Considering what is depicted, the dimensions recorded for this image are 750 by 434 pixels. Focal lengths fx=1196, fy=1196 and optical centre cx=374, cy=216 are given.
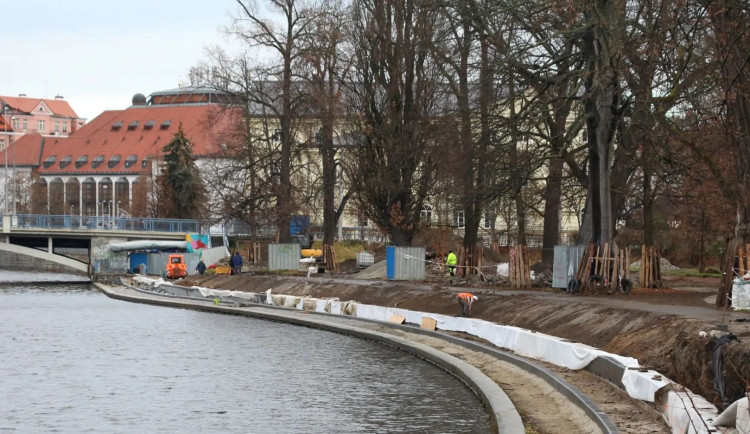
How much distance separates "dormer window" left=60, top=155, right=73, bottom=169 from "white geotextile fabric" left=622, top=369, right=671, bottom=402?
481ft

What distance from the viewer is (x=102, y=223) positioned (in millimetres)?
92812

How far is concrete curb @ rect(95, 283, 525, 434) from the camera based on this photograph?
16891 millimetres

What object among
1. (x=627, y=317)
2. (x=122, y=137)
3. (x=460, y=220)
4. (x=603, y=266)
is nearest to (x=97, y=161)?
(x=122, y=137)

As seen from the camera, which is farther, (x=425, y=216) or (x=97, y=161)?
(x=97, y=161)

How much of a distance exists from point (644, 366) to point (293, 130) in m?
47.4

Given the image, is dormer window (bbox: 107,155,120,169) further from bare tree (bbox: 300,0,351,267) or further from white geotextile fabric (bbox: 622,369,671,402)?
white geotextile fabric (bbox: 622,369,671,402)

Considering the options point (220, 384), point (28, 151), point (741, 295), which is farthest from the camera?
point (28, 151)

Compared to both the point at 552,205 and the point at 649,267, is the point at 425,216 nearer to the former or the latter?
the point at 552,205

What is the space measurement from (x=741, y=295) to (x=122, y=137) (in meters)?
135

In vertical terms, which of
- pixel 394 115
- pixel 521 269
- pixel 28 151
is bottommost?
pixel 521 269

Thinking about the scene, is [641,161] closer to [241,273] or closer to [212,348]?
[212,348]

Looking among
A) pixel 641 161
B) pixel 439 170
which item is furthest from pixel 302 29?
pixel 641 161

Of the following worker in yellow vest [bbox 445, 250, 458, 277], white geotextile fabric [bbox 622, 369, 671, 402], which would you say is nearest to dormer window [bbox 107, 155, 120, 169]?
worker in yellow vest [bbox 445, 250, 458, 277]

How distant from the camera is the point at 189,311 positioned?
4791cm
